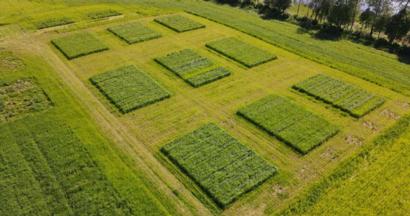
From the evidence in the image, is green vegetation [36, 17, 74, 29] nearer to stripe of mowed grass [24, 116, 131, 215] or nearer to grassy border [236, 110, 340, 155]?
stripe of mowed grass [24, 116, 131, 215]

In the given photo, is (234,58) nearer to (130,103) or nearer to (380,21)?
(130,103)

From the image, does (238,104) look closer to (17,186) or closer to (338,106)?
(338,106)

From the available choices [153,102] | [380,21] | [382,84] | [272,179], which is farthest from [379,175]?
[380,21]

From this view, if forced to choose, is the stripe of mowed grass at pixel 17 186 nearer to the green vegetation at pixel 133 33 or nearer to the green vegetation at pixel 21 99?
the green vegetation at pixel 21 99

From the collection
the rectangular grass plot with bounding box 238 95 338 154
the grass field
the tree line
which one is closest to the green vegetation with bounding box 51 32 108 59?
the grass field

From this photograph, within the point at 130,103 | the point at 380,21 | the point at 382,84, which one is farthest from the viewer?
the point at 380,21

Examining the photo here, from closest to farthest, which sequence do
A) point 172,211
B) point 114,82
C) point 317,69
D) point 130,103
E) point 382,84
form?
point 172,211 → point 130,103 → point 114,82 → point 382,84 → point 317,69

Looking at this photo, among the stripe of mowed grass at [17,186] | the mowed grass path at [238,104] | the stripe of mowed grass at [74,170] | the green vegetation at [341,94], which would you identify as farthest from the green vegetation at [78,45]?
the green vegetation at [341,94]
